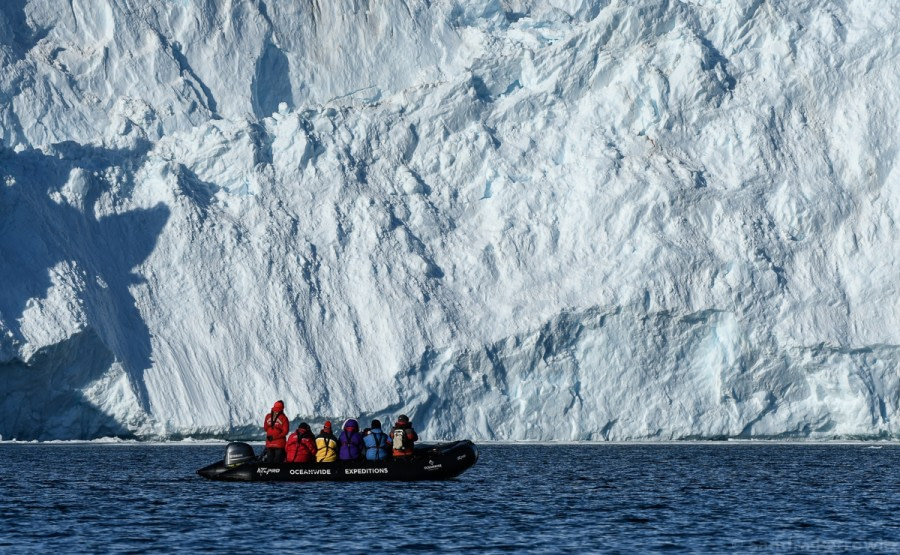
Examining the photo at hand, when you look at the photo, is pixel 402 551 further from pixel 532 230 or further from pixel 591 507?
pixel 532 230

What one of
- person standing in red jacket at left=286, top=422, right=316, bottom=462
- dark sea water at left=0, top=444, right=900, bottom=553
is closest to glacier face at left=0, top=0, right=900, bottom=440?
dark sea water at left=0, top=444, right=900, bottom=553

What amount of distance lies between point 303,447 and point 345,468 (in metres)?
1.06

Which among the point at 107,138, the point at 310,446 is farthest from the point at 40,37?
the point at 310,446

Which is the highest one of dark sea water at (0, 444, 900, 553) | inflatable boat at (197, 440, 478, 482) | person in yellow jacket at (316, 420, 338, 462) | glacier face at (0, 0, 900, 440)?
glacier face at (0, 0, 900, 440)

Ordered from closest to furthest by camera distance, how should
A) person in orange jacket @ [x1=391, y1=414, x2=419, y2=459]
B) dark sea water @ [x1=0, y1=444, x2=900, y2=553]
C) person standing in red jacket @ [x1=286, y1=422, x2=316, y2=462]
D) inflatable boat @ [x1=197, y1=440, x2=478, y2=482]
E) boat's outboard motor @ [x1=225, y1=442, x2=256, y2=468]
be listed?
dark sea water @ [x1=0, y1=444, x2=900, y2=553]
inflatable boat @ [x1=197, y1=440, x2=478, y2=482]
person standing in red jacket @ [x1=286, y1=422, x2=316, y2=462]
boat's outboard motor @ [x1=225, y1=442, x2=256, y2=468]
person in orange jacket @ [x1=391, y1=414, x2=419, y2=459]

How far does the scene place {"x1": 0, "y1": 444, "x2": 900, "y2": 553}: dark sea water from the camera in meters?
21.6

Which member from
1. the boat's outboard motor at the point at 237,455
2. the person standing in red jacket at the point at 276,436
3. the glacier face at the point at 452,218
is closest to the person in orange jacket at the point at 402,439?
the person standing in red jacket at the point at 276,436

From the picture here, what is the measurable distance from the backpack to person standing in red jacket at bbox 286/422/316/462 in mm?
1842

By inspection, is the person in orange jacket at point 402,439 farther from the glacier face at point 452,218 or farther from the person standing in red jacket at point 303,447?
the glacier face at point 452,218

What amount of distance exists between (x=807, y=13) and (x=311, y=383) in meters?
22.8

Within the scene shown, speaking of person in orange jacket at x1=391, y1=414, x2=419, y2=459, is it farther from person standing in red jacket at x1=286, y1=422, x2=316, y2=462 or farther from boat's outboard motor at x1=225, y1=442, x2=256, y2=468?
boat's outboard motor at x1=225, y1=442, x2=256, y2=468

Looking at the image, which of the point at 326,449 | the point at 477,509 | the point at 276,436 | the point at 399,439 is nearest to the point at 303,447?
the point at 326,449

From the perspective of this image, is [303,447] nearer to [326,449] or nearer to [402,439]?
[326,449]

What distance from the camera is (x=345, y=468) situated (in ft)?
102
